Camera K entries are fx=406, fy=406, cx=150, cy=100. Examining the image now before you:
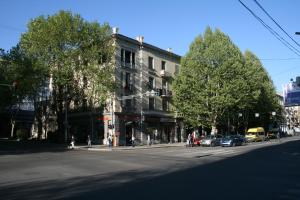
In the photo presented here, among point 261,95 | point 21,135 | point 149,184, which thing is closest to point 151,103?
point 21,135

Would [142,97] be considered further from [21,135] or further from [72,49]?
[21,135]

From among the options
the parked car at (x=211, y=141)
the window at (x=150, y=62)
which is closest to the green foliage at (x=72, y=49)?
the window at (x=150, y=62)

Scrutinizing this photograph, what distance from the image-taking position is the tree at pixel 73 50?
4538 cm

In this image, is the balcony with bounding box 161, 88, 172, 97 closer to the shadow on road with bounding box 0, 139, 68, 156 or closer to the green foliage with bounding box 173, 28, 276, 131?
the green foliage with bounding box 173, 28, 276, 131

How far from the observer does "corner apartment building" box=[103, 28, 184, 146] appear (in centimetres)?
4994

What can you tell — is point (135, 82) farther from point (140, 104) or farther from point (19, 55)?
point (19, 55)

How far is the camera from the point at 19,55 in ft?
157

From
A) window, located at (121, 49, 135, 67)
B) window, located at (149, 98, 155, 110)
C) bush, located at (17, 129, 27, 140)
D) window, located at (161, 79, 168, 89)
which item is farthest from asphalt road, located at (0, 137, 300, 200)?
bush, located at (17, 129, 27, 140)

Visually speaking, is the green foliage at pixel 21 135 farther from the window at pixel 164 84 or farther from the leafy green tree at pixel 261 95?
the leafy green tree at pixel 261 95

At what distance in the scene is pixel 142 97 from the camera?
176ft

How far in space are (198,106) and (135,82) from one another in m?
9.19

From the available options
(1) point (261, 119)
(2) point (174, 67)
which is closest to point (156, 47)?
(2) point (174, 67)

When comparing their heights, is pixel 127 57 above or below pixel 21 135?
above

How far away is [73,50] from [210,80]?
18.5 m
